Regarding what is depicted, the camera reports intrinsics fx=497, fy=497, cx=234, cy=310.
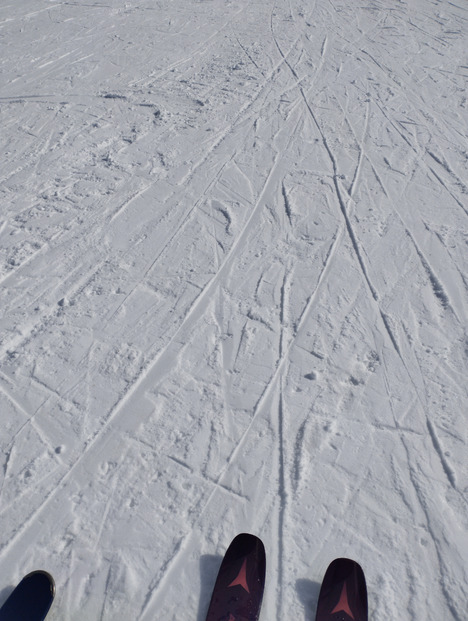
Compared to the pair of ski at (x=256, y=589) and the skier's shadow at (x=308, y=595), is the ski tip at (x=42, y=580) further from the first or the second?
the skier's shadow at (x=308, y=595)

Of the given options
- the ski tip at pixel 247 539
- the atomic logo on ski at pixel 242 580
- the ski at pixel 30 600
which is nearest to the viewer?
the ski at pixel 30 600

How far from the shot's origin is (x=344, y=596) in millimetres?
2438

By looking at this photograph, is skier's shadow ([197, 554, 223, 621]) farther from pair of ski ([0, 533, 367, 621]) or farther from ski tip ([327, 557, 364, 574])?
ski tip ([327, 557, 364, 574])

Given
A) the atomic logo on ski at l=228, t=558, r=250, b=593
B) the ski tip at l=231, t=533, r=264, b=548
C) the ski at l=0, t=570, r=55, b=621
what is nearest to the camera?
the ski at l=0, t=570, r=55, b=621

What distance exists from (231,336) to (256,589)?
5.60ft

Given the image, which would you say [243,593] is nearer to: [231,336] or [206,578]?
[206,578]

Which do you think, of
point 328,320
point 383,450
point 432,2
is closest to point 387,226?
point 328,320

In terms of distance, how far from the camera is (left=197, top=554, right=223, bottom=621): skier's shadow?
244cm

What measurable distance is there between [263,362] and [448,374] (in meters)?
1.28

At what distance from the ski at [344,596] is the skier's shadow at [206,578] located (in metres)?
0.53

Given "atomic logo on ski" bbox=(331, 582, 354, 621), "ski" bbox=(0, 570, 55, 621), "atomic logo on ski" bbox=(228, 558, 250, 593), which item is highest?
"ski" bbox=(0, 570, 55, 621)

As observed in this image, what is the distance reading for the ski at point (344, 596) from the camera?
2416 mm

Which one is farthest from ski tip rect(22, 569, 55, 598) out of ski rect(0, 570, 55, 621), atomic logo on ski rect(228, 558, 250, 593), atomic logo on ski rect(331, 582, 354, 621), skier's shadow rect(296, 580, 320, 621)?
atomic logo on ski rect(331, 582, 354, 621)

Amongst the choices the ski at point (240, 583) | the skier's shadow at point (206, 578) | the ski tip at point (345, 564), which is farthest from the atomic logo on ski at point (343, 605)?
the skier's shadow at point (206, 578)
